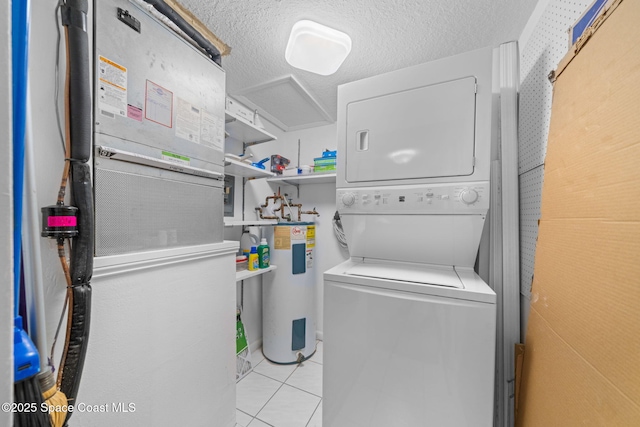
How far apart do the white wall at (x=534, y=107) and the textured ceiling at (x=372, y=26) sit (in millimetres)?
194

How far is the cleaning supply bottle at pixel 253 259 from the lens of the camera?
6.07 ft

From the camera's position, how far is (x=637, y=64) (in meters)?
0.52

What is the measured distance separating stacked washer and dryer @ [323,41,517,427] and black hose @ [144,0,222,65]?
77cm

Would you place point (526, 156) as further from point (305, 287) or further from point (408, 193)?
point (305, 287)

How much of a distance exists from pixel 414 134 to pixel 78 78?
1320mm

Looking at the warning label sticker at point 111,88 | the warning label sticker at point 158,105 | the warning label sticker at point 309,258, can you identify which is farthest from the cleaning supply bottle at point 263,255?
the warning label sticker at point 111,88

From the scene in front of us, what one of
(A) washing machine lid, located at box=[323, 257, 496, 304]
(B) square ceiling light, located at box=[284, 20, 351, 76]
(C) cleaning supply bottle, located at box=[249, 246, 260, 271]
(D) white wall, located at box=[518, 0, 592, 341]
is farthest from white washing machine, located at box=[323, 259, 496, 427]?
(B) square ceiling light, located at box=[284, 20, 351, 76]

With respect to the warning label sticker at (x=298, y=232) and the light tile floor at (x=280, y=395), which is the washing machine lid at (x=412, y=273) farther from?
the light tile floor at (x=280, y=395)

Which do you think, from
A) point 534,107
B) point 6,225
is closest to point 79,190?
point 6,225

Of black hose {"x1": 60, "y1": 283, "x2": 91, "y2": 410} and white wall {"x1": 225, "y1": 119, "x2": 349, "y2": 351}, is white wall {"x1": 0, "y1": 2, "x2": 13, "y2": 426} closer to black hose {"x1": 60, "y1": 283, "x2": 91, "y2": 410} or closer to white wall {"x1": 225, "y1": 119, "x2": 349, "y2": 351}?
black hose {"x1": 60, "y1": 283, "x2": 91, "y2": 410}

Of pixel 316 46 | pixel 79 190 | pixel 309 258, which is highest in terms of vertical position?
pixel 316 46

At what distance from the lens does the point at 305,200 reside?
2572 millimetres

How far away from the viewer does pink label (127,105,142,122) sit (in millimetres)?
824

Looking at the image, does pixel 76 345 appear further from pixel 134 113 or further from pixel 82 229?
pixel 134 113
